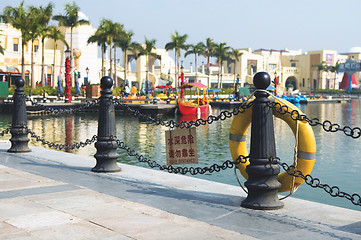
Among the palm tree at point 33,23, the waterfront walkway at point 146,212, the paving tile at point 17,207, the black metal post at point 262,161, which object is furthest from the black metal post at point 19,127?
the palm tree at point 33,23

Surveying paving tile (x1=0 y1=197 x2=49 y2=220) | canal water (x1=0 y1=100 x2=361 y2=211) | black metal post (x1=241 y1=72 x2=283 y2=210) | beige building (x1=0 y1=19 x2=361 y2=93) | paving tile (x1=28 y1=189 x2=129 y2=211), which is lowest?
canal water (x1=0 y1=100 x2=361 y2=211)

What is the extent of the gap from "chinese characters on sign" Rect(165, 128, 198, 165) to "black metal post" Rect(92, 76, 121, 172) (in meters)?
1.55

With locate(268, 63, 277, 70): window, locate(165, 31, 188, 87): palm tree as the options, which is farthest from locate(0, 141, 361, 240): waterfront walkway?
locate(268, 63, 277, 70): window

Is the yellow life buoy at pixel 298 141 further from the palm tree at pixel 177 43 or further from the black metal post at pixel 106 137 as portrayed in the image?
the palm tree at pixel 177 43

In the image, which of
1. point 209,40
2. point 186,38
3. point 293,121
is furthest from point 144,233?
point 209,40

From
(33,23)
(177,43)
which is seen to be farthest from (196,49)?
(33,23)

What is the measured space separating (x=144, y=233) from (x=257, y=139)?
1945 mm

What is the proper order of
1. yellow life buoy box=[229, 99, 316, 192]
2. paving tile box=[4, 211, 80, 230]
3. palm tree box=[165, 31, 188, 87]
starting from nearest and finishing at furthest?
paving tile box=[4, 211, 80, 230], yellow life buoy box=[229, 99, 316, 192], palm tree box=[165, 31, 188, 87]

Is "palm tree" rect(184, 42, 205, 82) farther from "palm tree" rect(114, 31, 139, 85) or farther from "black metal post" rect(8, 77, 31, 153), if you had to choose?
"black metal post" rect(8, 77, 31, 153)

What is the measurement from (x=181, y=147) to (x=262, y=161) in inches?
63.1

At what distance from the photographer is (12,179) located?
7.49m

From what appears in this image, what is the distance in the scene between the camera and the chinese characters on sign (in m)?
6.92

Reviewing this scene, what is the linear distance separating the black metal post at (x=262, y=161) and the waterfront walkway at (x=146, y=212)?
17cm

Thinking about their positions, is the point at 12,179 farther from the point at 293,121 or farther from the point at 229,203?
the point at 293,121
